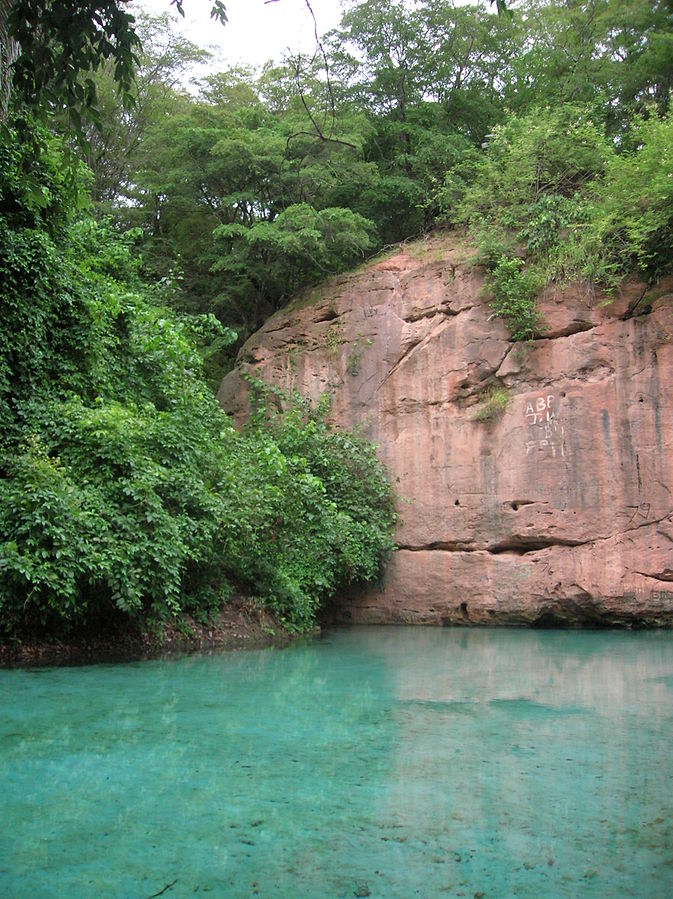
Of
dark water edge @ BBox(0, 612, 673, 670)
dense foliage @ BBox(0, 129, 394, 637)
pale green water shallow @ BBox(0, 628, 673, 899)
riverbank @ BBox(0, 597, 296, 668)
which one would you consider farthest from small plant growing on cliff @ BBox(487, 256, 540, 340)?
pale green water shallow @ BBox(0, 628, 673, 899)

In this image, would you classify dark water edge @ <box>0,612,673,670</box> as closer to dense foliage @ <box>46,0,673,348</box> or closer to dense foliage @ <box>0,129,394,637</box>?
dense foliage @ <box>0,129,394,637</box>

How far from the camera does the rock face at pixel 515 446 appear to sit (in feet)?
41.6

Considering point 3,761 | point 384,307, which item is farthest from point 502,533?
point 3,761

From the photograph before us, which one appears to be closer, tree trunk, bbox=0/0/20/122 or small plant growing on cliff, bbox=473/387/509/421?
tree trunk, bbox=0/0/20/122

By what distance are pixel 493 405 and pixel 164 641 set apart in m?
6.95

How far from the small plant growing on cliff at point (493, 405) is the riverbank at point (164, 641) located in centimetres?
505

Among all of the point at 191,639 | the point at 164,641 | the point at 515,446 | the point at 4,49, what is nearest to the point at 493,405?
the point at 515,446

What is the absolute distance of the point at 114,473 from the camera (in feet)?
30.1

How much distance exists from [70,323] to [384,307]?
675 cm

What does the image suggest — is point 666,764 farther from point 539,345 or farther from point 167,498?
point 539,345

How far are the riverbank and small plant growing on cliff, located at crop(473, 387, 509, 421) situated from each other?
5049 millimetres

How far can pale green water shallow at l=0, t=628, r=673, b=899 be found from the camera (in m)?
2.69

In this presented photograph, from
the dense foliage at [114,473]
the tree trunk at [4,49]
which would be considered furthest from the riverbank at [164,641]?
the tree trunk at [4,49]

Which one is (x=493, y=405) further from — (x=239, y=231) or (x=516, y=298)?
(x=239, y=231)
